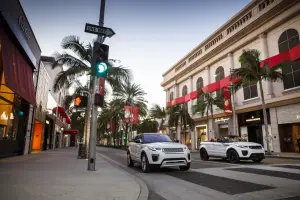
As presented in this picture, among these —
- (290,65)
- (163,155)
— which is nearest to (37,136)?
(163,155)

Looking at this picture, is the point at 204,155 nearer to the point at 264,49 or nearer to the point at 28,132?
the point at 28,132

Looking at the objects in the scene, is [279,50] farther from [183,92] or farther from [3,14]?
[3,14]

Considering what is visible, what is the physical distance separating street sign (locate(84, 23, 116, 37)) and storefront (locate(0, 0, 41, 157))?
3916 mm

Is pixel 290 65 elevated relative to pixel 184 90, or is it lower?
lower

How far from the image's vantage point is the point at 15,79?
10164 mm

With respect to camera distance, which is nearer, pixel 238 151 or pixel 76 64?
pixel 238 151

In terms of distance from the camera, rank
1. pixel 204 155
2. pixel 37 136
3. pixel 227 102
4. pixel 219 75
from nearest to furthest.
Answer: pixel 204 155 → pixel 37 136 → pixel 227 102 → pixel 219 75

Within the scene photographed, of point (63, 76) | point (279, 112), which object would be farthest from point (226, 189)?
point (279, 112)

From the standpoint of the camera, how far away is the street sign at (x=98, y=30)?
8.60 m

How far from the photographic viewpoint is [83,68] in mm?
17781

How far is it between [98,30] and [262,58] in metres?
22.8

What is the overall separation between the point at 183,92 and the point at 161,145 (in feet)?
119

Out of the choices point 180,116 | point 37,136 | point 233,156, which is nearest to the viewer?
point 233,156

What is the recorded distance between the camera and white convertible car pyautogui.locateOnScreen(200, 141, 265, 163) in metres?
11.7
